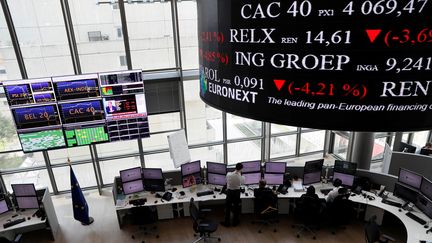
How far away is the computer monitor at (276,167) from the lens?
6.42 m

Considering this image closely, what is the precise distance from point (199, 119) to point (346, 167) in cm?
392

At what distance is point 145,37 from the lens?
7.11 metres

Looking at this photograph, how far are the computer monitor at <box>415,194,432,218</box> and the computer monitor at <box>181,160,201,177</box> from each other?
4.43m

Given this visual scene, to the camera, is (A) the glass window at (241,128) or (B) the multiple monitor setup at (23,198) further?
(A) the glass window at (241,128)

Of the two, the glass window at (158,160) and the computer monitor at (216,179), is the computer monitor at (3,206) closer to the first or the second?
the glass window at (158,160)

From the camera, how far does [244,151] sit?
8.91 m

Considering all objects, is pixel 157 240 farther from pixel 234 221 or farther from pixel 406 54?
pixel 406 54

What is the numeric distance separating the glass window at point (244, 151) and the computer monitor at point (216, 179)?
7.16 ft

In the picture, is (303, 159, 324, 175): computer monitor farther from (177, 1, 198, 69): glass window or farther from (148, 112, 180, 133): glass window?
(177, 1, 198, 69): glass window

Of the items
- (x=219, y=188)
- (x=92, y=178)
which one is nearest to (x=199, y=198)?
(x=219, y=188)

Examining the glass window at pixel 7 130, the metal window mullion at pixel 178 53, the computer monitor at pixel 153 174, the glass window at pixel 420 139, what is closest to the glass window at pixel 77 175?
the glass window at pixel 7 130

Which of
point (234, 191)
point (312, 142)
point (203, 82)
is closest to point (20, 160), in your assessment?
point (234, 191)

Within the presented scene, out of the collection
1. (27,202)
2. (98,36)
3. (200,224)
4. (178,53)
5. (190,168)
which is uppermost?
(98,36)

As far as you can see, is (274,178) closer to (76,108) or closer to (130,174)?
(130,174)
